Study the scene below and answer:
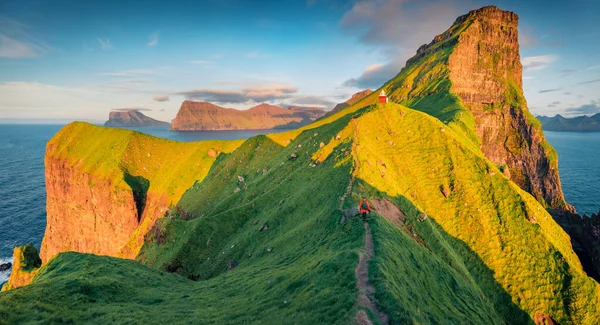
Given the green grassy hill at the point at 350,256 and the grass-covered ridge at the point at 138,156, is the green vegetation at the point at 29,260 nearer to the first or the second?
the green grassy hill at the point at 350,256

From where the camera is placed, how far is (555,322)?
128 feet

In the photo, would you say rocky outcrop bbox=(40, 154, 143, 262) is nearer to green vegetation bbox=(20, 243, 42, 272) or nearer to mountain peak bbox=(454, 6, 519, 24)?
green vegetation bbox=(20, 243, 42, 272)

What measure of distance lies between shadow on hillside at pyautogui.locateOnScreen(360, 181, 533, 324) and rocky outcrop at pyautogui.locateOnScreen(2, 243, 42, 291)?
83.2 metres

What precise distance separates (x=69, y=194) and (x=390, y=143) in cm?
14757

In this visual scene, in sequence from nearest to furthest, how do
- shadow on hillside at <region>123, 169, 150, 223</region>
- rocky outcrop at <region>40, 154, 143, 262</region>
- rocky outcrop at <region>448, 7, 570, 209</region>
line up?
shadow on hillside at <region>123, 169, 150, 223</region> < rocky outcrop at <region>40, 154, 143, 262</region> < rocky outcrop at <region>448, 7, 570, 209</region>

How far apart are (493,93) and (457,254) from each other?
484 feet

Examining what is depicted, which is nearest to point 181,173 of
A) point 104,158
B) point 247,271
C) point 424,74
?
point 104,158

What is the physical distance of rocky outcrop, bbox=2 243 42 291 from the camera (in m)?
63.4

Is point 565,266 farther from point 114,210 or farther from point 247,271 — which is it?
point 114,210

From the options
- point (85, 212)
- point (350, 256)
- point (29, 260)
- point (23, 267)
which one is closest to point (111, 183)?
point (85, 212)

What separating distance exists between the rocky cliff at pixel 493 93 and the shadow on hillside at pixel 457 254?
8665 cm

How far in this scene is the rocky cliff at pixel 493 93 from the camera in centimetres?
13525

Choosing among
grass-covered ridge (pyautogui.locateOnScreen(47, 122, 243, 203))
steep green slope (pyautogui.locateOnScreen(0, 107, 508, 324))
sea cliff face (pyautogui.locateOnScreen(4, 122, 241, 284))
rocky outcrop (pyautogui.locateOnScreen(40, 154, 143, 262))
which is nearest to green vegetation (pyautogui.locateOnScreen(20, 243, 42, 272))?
steep green slope (pyautogui.locateOnScreen(0, 107, 508, 324))

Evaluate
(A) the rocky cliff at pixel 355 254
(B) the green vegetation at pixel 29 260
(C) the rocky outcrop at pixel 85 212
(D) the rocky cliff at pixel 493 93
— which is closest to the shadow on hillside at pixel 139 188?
(C) the rocky outcrop at pixel 85 212
